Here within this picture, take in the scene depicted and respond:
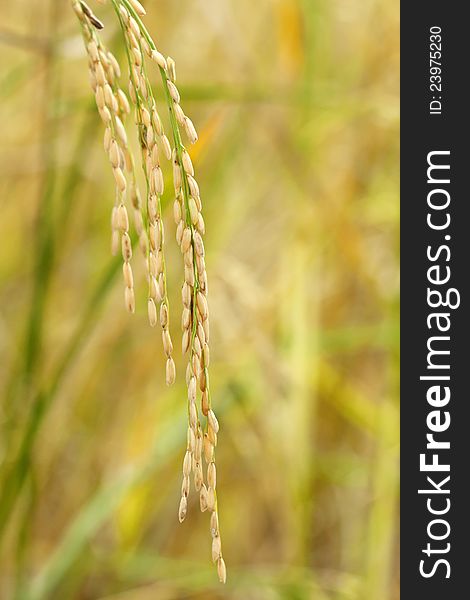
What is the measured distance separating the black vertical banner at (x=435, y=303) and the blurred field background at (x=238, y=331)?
72 mm

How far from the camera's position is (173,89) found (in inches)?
13.8


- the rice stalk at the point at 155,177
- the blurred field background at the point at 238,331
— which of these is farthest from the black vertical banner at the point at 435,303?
the rice stalk at the point at 155,177

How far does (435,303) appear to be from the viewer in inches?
33.7

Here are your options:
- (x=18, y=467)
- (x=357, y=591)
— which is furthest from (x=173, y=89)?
(x=357, y=591)

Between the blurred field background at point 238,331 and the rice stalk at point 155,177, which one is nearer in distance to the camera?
the rice stalk at point 155,177

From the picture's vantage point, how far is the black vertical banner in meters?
0.83

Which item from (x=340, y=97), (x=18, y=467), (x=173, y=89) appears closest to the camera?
(x=173, y=89)

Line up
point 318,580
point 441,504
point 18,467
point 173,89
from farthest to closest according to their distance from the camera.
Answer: point 318,580
point 441,504
point 18,467
point 173,89

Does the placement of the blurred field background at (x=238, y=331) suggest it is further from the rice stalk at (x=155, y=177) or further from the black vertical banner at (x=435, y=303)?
the rice stalk at (x=155, y=177)

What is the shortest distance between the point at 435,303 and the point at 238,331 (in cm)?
32

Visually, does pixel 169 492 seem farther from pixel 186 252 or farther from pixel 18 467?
pixel 186 252

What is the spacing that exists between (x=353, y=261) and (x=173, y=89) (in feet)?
2.62

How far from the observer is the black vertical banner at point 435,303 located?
2.74ft

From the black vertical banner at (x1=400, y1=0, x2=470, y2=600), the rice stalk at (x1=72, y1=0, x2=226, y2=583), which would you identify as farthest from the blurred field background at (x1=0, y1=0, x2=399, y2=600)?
the rice stalk at (x1=72, y1=0, x2=226, y2=583)
